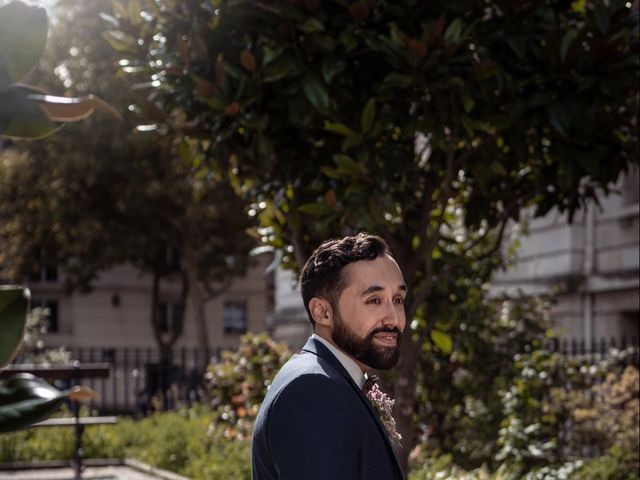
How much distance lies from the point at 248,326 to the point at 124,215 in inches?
634

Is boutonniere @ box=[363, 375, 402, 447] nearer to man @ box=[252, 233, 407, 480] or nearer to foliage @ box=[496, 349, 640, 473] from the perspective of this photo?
→ man @ box=[252, 233, 407, 480]

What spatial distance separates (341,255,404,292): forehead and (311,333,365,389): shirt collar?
0.48 ft

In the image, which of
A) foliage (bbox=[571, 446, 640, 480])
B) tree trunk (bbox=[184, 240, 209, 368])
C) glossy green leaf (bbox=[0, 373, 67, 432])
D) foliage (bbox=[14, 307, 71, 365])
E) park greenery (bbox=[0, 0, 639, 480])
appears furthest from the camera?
tree trunk (bbox=[184, 240, 209, 368])

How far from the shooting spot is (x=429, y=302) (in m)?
7.85

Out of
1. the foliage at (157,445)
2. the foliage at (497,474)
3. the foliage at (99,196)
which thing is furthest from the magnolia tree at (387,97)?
the foliage at (99,196)

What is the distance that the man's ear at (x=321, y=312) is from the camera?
247cm

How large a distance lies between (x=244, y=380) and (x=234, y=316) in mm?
35546

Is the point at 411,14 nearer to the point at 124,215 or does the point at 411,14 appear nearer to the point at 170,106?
the point at 170,106

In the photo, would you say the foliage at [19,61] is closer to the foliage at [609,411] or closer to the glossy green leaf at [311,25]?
the glossy green leaf at [311,25]

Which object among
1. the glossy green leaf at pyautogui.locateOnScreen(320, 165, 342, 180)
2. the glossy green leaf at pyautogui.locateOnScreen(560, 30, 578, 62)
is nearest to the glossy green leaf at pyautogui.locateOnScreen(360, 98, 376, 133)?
the glossy green leaf at pyautogui.locateOnScreen(320, 165, 342, 180)

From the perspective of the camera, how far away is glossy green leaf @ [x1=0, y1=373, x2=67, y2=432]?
1.01m

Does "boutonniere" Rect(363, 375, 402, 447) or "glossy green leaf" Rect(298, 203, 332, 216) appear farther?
"glossy green leaf" Rect(298, 203, 332, 216)

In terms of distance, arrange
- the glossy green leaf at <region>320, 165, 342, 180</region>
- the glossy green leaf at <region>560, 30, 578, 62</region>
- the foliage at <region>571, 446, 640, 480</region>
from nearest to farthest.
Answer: the glossy green leaf at <region>560, 30, 578, 62</region>, the glossy green leaf at <region>320, 165, 342, 180</region>, the foliage at <region>571, 446, 640, 480</region>

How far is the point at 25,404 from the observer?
1027mm
